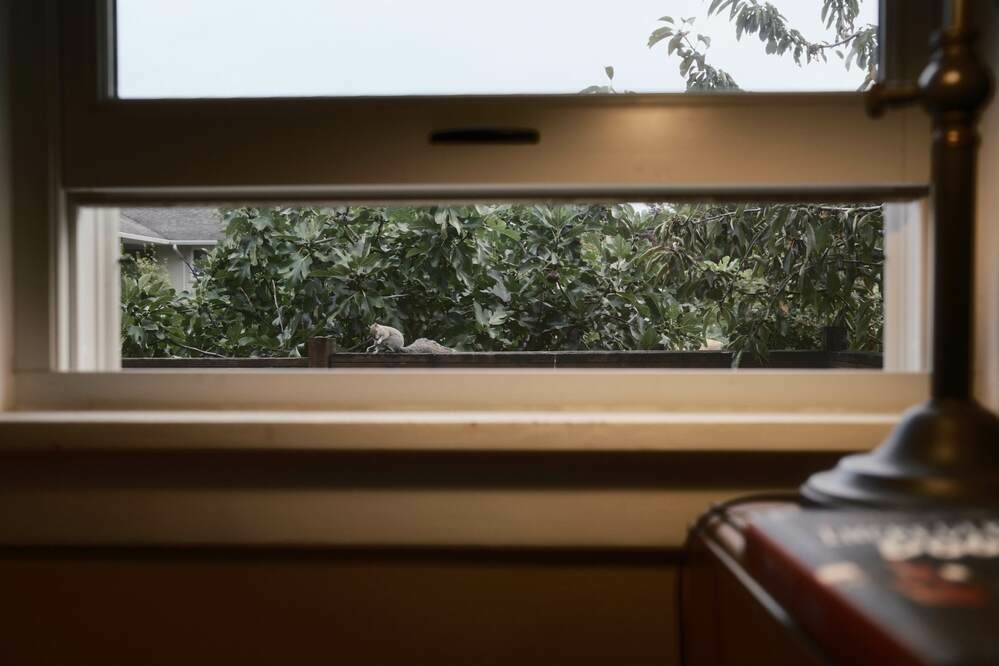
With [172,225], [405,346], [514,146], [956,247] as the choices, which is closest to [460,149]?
[514,146]

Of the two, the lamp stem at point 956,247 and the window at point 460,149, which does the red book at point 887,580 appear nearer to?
the lamp stem at point 956,247

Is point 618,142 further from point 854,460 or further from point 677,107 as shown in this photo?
point 854,460

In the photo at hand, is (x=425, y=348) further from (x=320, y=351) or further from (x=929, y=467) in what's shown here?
(x=929, y=467)

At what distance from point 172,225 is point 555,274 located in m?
0.52

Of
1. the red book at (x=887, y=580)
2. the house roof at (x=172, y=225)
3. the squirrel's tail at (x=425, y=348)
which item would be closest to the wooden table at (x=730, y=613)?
the red book at (x=887, y=580)

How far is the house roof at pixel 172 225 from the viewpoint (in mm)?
1021

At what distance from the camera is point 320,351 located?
1034 mm

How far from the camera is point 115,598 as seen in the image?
2.91 ft

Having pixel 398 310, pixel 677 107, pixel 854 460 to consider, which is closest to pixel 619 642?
pixel 854 460

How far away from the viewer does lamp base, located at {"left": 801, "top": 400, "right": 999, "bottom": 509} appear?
1.69ft

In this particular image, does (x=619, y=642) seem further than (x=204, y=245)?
No

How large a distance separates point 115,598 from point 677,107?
87cm

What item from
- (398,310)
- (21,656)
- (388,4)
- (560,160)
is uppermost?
(388,4)

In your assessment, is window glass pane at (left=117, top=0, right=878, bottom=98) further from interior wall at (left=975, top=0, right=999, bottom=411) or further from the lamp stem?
the lamp stem
